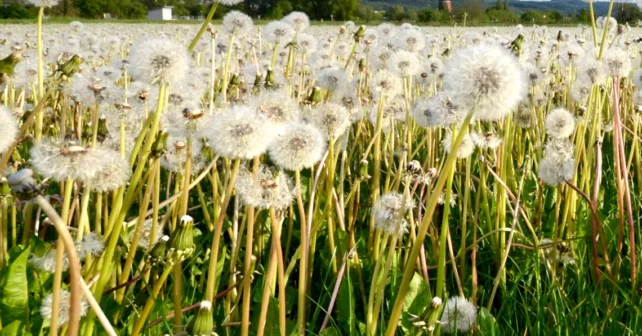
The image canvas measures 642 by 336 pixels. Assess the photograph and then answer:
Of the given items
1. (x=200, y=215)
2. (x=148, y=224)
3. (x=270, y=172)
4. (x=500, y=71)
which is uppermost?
(x=500, y=71)

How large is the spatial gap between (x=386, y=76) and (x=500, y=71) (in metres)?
1.59

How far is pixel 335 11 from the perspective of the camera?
4684 cm

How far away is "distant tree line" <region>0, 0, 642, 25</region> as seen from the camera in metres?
Answer: 7.71

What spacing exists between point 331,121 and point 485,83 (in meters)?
0.82

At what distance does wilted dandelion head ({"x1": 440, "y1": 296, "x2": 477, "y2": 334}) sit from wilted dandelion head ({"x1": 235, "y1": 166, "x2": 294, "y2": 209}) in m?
0.48

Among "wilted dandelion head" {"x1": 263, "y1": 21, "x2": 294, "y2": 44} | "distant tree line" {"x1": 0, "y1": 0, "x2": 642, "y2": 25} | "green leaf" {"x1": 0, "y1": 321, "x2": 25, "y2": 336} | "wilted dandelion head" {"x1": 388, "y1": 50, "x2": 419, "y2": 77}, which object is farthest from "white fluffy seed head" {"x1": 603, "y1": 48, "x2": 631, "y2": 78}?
"green leaf" {"x1": 0, "y1": 321, "x2": 25, "y2": 336}

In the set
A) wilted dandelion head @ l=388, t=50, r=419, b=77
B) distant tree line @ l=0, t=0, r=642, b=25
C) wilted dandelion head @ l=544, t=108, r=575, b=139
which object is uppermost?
distant tree line @ l=0, t=0, r=642, b=25

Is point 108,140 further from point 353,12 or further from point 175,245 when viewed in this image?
point 353,12

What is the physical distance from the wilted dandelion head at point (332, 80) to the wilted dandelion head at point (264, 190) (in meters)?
1.04

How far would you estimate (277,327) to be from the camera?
1566 millimetres

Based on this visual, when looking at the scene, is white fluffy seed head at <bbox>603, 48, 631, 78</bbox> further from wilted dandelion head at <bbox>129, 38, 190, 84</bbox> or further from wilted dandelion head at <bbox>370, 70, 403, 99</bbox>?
wilted dandelion head at <bbox>129, 38, 190, 84</bbox>

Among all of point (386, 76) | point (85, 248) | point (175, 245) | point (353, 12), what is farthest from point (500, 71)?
point (353, 12)

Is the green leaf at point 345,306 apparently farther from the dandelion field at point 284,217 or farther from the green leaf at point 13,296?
the green leaf at point 13,296

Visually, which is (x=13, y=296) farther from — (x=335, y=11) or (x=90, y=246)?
(x=335, y=11)
